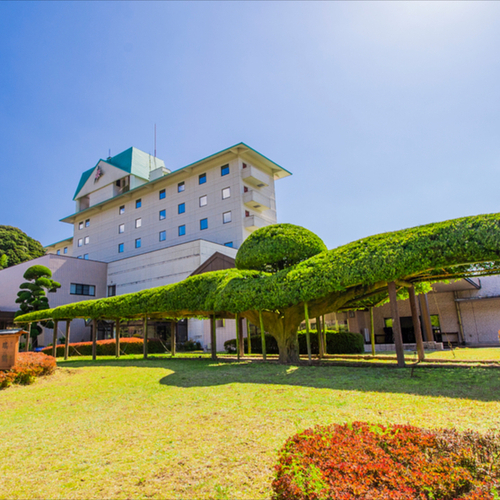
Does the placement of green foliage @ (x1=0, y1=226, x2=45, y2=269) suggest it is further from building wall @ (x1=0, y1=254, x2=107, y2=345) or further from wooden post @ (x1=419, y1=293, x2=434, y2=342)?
wooden post @ (x1=419, y1=293, x2=434, y2=342)

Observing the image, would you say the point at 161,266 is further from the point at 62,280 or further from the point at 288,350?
the point at 288,350

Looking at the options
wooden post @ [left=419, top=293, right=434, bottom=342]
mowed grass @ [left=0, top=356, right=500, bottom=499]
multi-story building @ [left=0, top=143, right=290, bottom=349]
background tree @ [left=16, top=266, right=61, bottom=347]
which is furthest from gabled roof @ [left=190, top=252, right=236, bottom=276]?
mowed grass @ [left=0, top=356, right=500, bottom=499]

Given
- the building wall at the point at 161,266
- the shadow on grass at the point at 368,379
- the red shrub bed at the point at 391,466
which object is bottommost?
the shadow on grass at the point at 368,379

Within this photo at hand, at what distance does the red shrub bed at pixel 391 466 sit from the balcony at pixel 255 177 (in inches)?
1246

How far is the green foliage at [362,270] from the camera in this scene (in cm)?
855

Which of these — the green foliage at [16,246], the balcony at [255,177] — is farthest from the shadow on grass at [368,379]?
the green foliage at [16,246]

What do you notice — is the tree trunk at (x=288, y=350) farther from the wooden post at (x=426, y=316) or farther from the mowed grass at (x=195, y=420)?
the wooden post at (x=426, y=316)

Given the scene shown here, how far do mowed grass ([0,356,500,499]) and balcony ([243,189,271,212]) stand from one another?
81.6ft

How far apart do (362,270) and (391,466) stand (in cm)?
724

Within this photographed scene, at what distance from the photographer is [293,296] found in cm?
1075

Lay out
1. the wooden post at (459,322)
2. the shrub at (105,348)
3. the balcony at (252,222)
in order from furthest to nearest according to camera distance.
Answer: the balcony at (252,222) < the shrub at (105,348) < the wooden post at (459,322)

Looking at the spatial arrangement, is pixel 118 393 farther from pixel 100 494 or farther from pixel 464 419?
pixel 464 419

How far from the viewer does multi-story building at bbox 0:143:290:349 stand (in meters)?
32.7

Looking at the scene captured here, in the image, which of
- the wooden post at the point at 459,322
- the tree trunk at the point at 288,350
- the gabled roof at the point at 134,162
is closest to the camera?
the tree trunk at the point at 288,350
